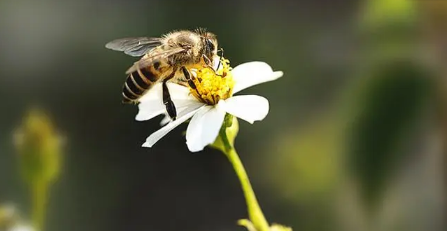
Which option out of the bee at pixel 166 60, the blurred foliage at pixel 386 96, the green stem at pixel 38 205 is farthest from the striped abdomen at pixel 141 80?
the blurred foliage at pixel 386 96

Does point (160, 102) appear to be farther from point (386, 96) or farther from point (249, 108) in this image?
point (386, 96)

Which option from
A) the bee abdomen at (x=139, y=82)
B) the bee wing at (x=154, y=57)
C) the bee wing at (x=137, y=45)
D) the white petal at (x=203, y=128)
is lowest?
the white petal at (x=203, y=128)

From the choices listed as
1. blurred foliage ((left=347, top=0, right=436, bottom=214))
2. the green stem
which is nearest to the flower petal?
the green stem

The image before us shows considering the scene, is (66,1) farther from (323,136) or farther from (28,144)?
(28,144)

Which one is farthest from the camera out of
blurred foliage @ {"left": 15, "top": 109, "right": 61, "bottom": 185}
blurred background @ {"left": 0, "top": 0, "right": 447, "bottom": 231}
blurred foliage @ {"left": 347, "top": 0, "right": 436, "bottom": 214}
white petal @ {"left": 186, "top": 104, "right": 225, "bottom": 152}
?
blurred background @ {"left": 0, "top": 0, "right": 447, "bottom": 231}

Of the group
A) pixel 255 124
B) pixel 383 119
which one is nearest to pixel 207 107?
pixel 383 119

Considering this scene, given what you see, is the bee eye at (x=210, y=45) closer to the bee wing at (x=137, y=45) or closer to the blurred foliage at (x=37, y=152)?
the bee wing at (x=137, y=45)

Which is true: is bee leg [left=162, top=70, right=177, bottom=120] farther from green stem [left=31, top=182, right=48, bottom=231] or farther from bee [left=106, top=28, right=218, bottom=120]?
green stem [left=31, top=182, right=48, bottom=231]
